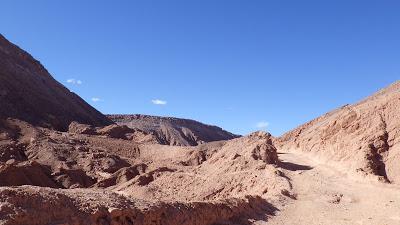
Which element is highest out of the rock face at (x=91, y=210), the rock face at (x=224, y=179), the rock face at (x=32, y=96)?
the rock face at (x=32, y=96)

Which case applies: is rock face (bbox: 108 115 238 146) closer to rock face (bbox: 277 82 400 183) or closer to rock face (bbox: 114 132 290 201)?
rock face (bbox: 277 82 400 183)

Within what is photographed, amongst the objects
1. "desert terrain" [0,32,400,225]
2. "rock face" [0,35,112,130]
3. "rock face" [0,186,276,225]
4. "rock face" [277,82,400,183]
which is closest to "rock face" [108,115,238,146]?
"rock face" [0,35,112,130]

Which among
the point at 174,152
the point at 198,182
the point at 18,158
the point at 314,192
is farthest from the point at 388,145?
the point at 18,158

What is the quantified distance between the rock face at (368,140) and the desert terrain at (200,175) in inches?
2.2

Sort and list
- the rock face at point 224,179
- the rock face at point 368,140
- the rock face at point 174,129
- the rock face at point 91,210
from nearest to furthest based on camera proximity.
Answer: the rock face at point 91,210
the rock face at point 224,179
the rock face at point 368,140
the rock face at point 174,129

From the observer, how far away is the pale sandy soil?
13.8 m

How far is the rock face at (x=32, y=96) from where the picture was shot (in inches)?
1704

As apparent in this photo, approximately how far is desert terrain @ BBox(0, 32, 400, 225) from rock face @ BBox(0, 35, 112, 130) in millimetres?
204

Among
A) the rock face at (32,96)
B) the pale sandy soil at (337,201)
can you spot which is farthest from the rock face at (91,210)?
the rock face at (32,96)

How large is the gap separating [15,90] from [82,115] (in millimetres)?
9497

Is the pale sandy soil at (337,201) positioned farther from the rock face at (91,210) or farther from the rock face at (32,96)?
the rock face at (32,96)

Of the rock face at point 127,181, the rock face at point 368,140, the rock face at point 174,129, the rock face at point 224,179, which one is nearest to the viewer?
the rock face at point 127,181

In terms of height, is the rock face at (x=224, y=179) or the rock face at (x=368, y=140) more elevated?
the rock face at (x=368, y=140)

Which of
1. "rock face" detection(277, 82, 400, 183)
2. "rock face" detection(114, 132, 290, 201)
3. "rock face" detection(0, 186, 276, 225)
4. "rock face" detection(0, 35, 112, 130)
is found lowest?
"rock face" detection(0, 186, 276, 225)
